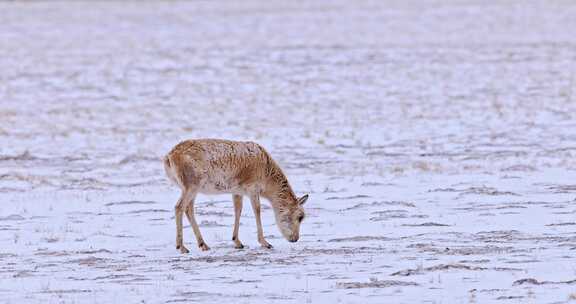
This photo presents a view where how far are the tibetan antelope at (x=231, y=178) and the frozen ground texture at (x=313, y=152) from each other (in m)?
0.44

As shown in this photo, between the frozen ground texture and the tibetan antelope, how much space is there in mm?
438

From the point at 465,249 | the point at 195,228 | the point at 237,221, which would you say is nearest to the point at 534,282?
the point at 465,249

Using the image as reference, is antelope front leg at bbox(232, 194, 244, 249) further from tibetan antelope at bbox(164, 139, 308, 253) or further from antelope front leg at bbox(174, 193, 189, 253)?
antelope front leg at bbox(174, 193, 189, 253)

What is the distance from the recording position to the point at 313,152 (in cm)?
2102

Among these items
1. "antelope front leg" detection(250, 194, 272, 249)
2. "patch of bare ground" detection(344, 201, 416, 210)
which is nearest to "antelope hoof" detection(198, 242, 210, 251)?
"antelope front leg" detection(250, 194, 272, 249)

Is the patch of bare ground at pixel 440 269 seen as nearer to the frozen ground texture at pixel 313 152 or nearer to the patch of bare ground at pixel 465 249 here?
the frozen ground texture at pixel 313 152

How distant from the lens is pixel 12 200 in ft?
50.5

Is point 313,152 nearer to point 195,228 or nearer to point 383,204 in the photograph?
point 383,204

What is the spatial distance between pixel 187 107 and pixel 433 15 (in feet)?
86.0

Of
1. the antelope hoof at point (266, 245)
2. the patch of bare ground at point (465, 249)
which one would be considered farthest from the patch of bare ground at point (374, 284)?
the antelope hoof at point (266, 245)

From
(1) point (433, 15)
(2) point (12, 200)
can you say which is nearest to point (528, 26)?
(1) point (433, 15)

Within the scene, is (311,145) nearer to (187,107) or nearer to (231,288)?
(187,107)

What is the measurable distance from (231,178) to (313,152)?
30.8 feet

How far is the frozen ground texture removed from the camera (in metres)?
9.94
